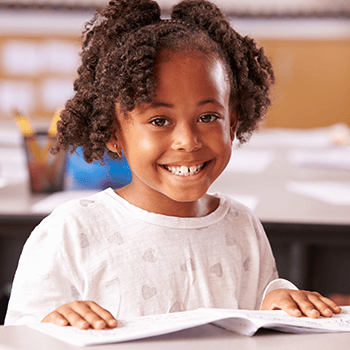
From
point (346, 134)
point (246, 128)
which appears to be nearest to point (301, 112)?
point (346, 134)

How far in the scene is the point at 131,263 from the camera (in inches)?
30.8

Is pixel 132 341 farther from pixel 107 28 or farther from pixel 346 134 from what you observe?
pixel 346 134

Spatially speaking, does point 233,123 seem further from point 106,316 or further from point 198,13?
point 106,316

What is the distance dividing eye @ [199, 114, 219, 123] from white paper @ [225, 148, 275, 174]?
4.20 ft

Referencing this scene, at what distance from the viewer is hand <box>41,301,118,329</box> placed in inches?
20.3

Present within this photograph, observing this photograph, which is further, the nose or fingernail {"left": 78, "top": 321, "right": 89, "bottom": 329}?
the nose

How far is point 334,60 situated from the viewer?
431 centimetres

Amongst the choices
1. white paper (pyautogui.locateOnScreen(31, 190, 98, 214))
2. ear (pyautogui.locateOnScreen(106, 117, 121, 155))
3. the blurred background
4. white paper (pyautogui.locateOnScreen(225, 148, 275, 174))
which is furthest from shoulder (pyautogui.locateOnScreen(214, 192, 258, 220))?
the blurred background

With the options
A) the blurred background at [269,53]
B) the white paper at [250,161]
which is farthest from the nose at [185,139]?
the blurred background at [269,53]

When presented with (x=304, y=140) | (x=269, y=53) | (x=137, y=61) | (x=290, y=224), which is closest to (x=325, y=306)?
(x=137, y=61)

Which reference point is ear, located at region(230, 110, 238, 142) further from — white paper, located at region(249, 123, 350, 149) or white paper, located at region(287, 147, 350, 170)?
white paper, located at region(249, 123, 350, 149)

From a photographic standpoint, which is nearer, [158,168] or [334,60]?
[158,168]

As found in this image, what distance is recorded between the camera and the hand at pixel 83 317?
52cm

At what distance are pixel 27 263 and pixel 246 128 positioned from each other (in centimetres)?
47
